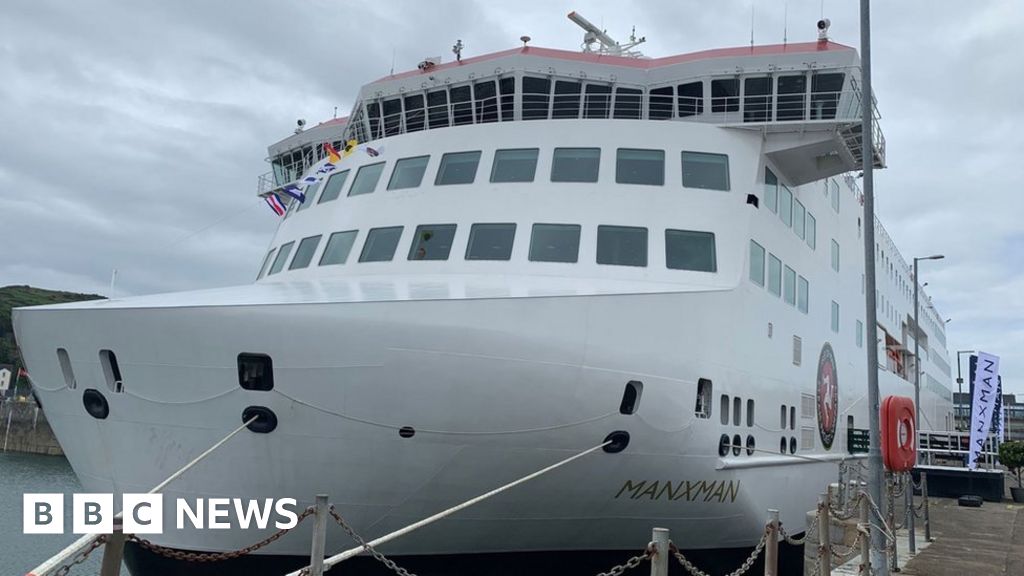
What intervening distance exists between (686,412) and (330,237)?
584 cm

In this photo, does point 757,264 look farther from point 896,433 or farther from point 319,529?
point 319,529

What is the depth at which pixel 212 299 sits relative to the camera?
28.2 ft

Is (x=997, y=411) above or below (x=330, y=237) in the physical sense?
below

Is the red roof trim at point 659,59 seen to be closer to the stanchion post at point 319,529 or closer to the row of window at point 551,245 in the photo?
the row of window at point 551,245

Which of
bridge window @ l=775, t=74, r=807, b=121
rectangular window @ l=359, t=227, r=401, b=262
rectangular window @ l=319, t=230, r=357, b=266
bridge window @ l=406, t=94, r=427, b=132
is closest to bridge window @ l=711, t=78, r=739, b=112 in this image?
bridge window @ l=775, t=74, r=807, b=121

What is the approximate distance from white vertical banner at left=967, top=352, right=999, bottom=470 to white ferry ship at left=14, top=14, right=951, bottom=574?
934cm

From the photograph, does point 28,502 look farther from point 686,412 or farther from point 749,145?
point 749,145

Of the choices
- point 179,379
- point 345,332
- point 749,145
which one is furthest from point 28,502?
point 749,145

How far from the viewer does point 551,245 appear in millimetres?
11156

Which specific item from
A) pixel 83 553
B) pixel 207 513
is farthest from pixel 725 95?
pixel 83 553

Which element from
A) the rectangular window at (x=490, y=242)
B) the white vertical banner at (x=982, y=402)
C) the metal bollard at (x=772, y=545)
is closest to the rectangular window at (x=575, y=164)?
the rectangular window at (x=490, y=242)

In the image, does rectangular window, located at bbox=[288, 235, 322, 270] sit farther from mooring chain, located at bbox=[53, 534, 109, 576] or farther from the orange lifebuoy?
the orange lifebuoy

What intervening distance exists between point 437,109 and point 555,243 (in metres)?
4.24

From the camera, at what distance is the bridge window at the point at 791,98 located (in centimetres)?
1354
